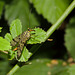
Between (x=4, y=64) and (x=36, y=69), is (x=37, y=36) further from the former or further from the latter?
(x=4, y=64)

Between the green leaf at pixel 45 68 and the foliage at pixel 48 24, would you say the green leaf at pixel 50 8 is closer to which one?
the foliage at pixel 48 24

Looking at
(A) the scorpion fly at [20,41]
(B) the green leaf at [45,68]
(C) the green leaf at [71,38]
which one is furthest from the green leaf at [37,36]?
(C) the green leaf at [71,38]

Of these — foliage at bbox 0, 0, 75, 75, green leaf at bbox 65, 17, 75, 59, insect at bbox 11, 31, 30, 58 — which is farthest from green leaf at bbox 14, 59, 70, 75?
insect at bbox 11, 31, 30, 58

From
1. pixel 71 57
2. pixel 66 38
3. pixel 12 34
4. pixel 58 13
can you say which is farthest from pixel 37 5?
pixel 12 34

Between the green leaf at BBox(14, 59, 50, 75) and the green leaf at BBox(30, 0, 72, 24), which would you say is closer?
the green leaf at BBox(30, 0, 72, 24)

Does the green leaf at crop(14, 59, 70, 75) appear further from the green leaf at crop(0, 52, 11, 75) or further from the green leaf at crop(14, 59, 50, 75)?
the green leaf at crop(0, 52, 11, 75)

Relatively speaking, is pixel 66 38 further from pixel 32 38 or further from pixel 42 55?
pixel 32 38

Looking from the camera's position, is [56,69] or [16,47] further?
[56,69]
